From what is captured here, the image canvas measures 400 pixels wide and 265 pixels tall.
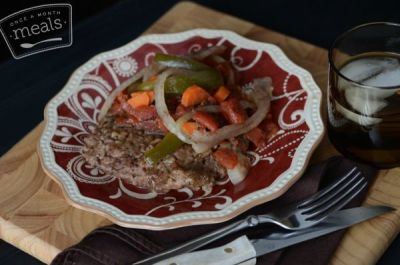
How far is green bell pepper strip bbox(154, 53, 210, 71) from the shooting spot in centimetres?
259

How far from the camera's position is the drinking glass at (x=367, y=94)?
2.25 meters

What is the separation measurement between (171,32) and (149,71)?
1.94 feet

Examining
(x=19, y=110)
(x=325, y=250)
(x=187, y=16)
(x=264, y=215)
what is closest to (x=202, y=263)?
(x=264, y=215)

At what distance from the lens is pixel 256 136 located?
2.48 metres

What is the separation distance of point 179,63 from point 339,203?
0.86 m

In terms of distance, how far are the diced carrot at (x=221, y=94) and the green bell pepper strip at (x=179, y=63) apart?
127mm

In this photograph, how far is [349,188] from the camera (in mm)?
2277

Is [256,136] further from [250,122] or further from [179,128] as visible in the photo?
[179,128]

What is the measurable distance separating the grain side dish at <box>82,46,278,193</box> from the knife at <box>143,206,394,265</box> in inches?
12.1

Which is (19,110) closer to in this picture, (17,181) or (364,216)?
(17,181)

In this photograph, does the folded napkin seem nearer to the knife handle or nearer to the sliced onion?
the knife handle

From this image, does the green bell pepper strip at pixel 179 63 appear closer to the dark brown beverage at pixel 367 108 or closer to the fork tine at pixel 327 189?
the dark brown beverage at pixel 367 108
